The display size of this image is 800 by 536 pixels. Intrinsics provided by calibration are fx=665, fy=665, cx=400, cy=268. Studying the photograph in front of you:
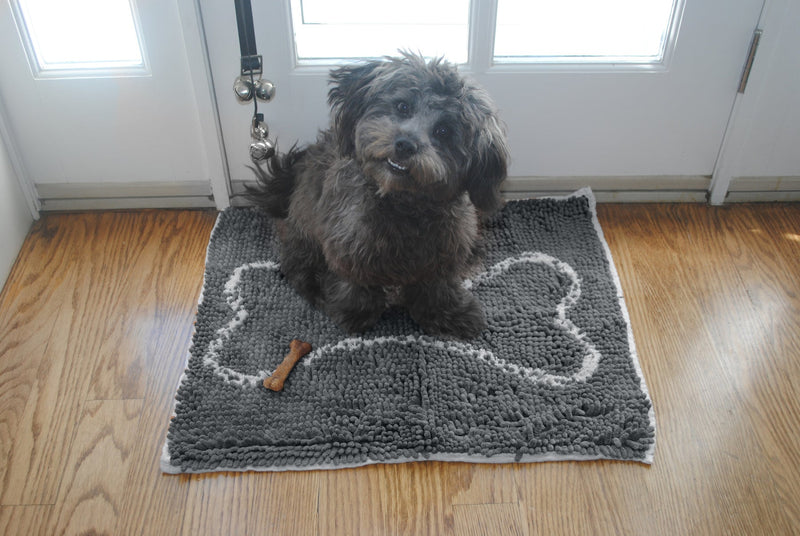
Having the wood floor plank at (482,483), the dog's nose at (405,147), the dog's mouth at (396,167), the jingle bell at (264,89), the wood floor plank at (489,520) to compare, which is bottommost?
the wood floor plank at (489,520)

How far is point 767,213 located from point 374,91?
4.51 ft

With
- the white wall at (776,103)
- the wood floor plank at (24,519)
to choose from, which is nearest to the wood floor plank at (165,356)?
the wood floor plank at (24,519)

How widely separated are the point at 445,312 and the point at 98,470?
2.72 ft

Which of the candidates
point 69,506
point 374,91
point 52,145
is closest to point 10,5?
point 52,145

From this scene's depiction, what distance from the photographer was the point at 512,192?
6.68ft

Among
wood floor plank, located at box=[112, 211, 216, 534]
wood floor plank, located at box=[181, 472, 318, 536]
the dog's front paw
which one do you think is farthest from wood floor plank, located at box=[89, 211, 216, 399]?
the dog's front paw

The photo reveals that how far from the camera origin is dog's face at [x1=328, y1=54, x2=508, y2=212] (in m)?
1.24

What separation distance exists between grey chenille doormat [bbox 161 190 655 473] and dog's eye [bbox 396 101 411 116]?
573 mm

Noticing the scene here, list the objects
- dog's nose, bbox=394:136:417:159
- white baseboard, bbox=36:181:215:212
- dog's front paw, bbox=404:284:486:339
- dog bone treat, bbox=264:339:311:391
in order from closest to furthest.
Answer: dog's nose, bbox=394:136:417:159 < dog bone treat, bbox=264:339:311:391 < dog's front paw, bbox=404:284:486:339 < white baseboard, bbox=36:181:215:212

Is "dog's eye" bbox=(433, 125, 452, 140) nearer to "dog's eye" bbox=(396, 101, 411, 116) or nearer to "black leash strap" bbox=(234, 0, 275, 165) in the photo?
"dog's eye" bbox=(396, 101, 411, 116)

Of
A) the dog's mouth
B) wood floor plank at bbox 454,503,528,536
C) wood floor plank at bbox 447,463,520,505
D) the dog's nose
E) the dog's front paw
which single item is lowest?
wood floor plank at bbox 454,503,528,536

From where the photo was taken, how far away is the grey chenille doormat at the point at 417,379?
138 cm

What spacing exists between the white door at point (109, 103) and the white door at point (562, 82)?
0.27ft

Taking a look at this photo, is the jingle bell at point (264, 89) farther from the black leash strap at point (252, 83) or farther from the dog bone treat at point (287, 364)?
the dog bone treat at point (287, 364)
